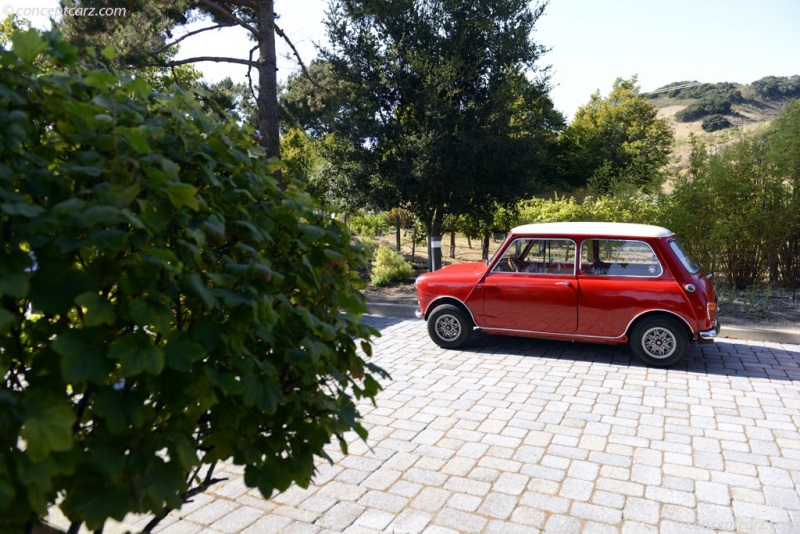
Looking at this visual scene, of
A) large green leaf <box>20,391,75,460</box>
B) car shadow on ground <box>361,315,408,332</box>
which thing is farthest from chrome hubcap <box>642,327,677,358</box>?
large green leaf <box>20,391,75,460</box>

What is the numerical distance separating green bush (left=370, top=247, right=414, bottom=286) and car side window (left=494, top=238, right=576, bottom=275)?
608 cm

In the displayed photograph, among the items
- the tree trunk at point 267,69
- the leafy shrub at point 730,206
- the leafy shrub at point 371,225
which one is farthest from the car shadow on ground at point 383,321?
the leafy shrub at point 371,225

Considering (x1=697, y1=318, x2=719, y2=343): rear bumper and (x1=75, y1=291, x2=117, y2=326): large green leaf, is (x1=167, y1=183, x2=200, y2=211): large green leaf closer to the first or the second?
(x1=75, y1=291, x2=117, y2=326): large green leaf

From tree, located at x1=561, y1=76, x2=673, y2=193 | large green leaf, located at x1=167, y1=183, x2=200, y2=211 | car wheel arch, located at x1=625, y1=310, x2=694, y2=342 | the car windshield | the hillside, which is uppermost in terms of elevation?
the hillside

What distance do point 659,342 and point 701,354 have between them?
3.70ft

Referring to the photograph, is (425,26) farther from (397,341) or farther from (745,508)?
(745,508)

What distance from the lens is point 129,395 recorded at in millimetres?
1509

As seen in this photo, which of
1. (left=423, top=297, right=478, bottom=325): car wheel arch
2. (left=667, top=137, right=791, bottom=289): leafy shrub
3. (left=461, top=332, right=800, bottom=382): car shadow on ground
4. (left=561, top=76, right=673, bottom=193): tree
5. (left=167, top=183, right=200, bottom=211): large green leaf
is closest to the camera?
(left=167, top=183, right=200, bottom=211): large green leaf

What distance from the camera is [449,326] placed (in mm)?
7848

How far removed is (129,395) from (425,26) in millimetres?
11770

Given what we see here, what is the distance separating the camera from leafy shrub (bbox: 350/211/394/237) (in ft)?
81.9

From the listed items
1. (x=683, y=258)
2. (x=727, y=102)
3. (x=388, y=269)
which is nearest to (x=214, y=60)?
(x=388, y=269)

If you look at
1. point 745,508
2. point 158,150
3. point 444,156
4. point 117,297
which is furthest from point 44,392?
point 444,156

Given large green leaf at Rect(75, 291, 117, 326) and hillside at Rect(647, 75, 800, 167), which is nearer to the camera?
large green leaf at Rect(75, 291, 117, 326)
